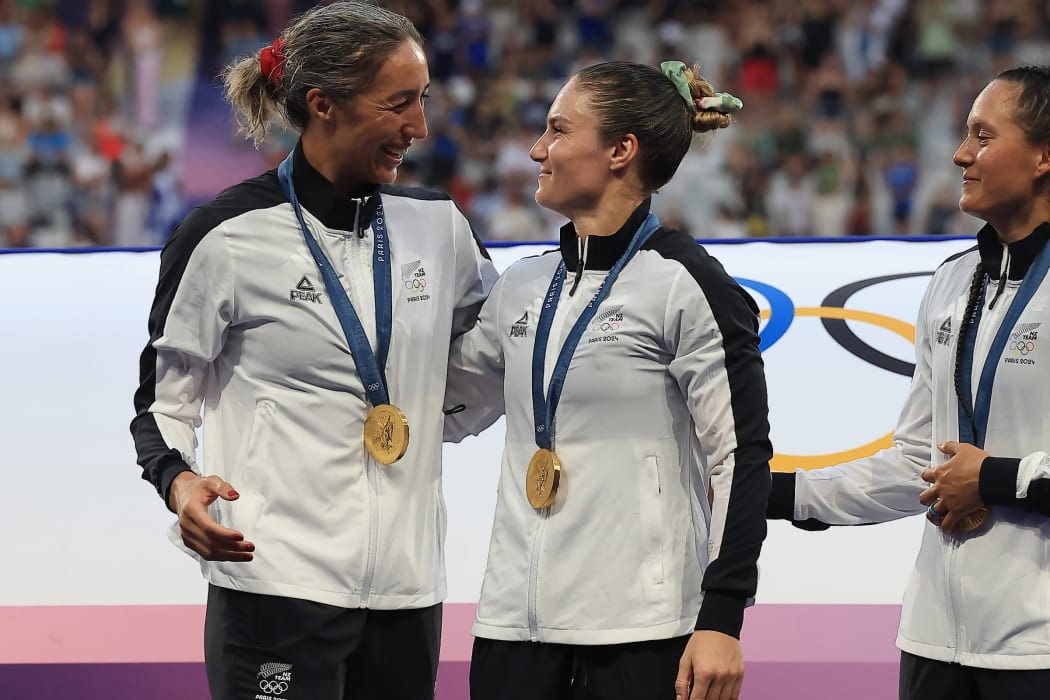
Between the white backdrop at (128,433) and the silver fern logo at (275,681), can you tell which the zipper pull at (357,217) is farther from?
the white backdrop at (128,433)

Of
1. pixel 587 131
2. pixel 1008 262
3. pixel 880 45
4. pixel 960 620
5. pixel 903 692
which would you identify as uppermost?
pixel 880 45

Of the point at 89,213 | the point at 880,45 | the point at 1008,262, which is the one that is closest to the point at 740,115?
the point at 880,45

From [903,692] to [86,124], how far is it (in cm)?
951

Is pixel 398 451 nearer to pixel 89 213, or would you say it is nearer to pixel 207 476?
pixel 207 476

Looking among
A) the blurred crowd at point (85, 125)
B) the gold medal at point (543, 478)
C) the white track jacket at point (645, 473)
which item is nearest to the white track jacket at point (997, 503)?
the white track jacket at point (645, 473)

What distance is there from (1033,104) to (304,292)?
1.46 metres

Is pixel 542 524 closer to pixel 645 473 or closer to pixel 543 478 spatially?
pixel 543 478

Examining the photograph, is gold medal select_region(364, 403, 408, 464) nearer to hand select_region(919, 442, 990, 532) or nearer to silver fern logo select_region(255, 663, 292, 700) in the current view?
silver fern logo select_region(255, 663, 292, 700)

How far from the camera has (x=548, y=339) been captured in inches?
101

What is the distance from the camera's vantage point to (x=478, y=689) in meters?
2.47

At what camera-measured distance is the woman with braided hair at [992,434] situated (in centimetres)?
255

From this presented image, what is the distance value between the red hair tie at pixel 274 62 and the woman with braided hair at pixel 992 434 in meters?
1.35

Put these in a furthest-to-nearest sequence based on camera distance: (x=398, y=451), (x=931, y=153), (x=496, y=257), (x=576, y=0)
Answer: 1. (x=576, y=0)
2. (x=931, y=153)
3. (x=496, y=257)
4. (x=398, y=451)

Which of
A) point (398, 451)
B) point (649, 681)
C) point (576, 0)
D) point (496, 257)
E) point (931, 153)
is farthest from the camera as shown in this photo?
point (576, 0)
